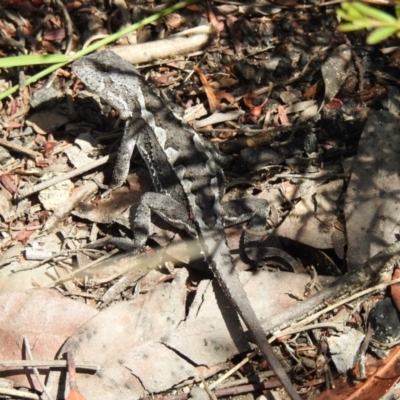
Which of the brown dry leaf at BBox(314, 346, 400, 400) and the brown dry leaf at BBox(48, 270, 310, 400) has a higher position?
the brown dry leaf at BBox(48, 270, 310, 400)

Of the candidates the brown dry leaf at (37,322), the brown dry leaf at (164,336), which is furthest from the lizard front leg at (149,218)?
the brown dry leaf at (37,322)

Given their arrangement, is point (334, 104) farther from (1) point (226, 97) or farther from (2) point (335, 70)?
(1) point (226, 97)

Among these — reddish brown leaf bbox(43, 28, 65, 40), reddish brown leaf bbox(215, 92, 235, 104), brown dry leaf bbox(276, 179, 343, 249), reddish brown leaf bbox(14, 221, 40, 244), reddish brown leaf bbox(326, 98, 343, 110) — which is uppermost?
reddish brown leaf bbox(43, 28, 65, 40)

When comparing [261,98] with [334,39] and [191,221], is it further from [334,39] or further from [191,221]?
[191,221]

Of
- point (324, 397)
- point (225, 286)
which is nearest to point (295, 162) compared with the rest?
point (225, 286)

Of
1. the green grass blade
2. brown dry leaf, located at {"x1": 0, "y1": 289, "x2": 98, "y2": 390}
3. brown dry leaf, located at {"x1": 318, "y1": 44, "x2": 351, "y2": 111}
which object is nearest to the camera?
brown dry leaf, located at {"x1": 0, "y1": 289, "x2": 98, "y2": 390}

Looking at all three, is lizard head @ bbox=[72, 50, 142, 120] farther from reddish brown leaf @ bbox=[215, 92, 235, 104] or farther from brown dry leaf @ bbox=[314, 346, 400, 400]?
brown dry leaf @ bbox=[314, 346, 400, 400]

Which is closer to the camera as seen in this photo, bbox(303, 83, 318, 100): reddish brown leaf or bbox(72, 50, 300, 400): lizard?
bbox(72, 50, 300, 400): lizard

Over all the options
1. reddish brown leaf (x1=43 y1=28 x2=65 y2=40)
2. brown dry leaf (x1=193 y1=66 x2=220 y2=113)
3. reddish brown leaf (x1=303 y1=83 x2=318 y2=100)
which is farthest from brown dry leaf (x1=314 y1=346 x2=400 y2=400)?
reddish brown leaf (x1=43 y1=28 x2=65 y2=40)
